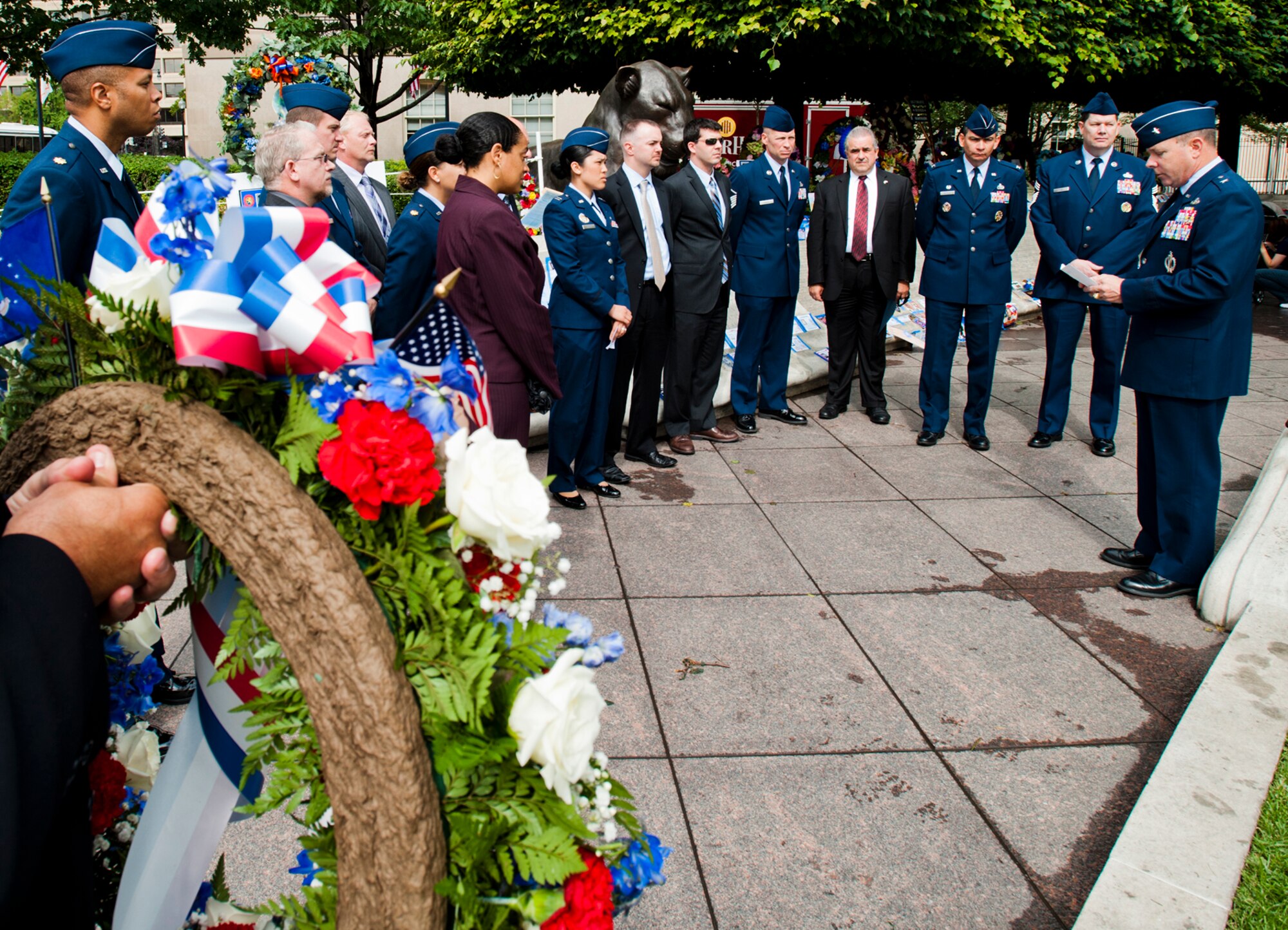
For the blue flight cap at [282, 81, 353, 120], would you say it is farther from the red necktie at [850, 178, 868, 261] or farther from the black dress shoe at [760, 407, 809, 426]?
the black dress shoe at [760, 407, 809, 426]

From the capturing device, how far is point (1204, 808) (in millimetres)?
2850

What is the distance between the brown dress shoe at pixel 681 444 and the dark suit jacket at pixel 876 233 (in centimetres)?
159

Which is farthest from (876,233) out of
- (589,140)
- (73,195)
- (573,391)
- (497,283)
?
(73,195)

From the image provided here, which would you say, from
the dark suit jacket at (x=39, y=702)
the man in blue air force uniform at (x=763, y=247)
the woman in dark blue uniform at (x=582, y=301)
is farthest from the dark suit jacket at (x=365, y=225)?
the dark suit jacket at (x=39, y=702)

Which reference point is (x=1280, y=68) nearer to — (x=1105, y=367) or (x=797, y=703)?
(x=1105, y=367)

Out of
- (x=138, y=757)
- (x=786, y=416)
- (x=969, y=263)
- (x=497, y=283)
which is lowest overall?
(x=786, y=416)

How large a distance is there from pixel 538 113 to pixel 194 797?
35.7m

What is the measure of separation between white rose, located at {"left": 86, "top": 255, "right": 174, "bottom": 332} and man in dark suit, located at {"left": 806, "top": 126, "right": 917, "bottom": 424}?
631cm

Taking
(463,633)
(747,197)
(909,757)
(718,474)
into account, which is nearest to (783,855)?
(909,757)

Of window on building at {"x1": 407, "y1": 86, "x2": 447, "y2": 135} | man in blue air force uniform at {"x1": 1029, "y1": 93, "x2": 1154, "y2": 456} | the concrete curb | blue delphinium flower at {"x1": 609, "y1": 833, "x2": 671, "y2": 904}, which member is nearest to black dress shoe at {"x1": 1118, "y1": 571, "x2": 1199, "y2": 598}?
the concrete curb

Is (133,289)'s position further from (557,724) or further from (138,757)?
(138,757)

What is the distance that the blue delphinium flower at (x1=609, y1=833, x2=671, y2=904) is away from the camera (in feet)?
4.47

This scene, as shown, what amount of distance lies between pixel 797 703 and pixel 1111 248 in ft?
15.1

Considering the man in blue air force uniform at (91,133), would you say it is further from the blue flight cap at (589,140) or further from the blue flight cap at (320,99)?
the blue flight cap at (589,140)
